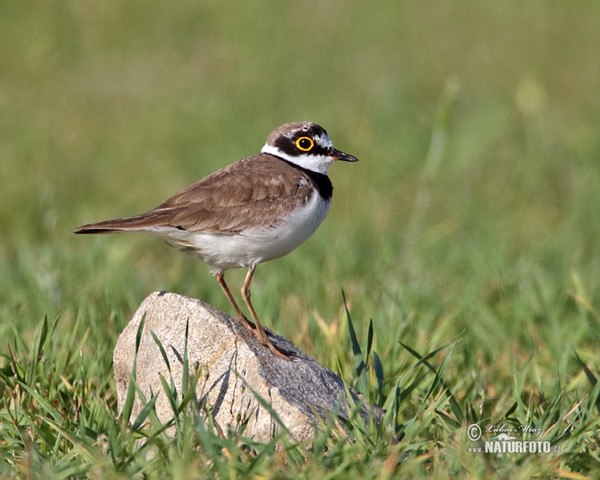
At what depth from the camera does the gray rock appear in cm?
417

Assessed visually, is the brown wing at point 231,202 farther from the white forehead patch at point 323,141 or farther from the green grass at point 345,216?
the green grass at point 345,216

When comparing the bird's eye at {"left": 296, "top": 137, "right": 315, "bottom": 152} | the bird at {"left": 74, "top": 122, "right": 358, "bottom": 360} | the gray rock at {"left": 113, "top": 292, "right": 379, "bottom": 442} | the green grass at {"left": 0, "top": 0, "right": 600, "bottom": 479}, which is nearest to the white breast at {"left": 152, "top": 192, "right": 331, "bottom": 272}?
the bird at {"left": 74, "top": 122, "right": 358, "bottom": 360}

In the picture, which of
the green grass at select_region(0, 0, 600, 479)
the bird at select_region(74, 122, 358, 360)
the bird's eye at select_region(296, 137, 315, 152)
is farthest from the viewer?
the bird's eye at select_region(296, 137, 315, 152)

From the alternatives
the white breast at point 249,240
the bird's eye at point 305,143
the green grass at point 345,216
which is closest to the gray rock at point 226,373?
the green grass at point 345,216

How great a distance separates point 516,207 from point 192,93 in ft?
19.6

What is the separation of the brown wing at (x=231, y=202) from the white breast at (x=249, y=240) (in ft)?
0.14

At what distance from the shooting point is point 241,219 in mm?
4996

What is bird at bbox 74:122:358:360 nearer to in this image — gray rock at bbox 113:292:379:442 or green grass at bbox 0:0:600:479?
gray rock at bbox 113:292:379:442

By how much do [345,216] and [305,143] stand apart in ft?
15.9

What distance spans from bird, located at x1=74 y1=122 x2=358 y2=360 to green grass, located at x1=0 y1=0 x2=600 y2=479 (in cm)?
81

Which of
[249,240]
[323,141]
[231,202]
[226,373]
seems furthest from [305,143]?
[226,373]

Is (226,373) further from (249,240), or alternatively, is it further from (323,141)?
(323,141)

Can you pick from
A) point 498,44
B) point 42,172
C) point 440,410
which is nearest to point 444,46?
point 498,44

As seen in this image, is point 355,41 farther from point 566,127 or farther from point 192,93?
point 566,127
